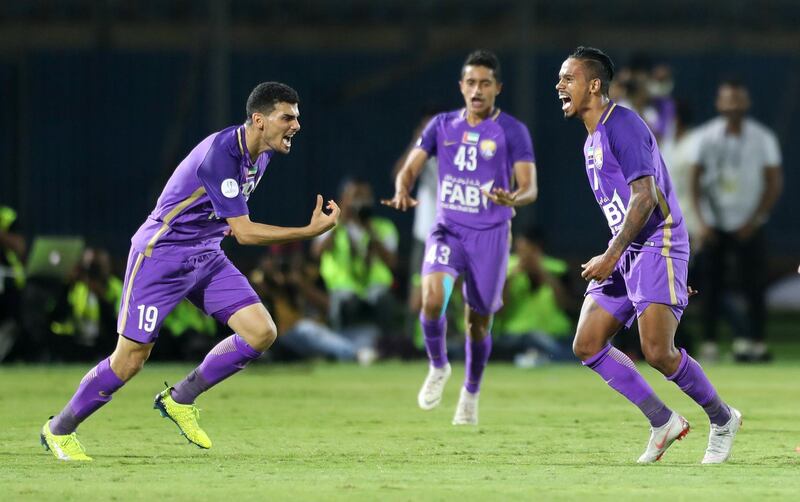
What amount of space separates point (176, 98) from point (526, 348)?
9.16 meters

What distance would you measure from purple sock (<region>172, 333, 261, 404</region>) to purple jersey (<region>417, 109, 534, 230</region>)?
2624 millimetres

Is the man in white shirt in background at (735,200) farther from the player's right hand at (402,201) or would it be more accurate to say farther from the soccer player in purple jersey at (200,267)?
the soccer player in purple jersey at (200,267)

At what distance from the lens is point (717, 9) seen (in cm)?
2658

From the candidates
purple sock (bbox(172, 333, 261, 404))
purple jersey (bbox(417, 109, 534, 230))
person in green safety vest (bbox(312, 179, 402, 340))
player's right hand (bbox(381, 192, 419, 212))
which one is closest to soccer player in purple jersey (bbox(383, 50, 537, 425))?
purple jersey (bbox(417, 109, 534, 230))

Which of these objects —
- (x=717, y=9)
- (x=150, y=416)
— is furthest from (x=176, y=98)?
(x=150, y=416)

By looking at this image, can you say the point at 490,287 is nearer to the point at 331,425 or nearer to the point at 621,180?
the point at 331,425

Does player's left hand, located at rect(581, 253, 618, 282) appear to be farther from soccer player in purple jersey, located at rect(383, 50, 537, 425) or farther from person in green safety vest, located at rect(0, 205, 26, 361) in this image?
person in green safety vest, located at rect(0, 205, 26, 361)

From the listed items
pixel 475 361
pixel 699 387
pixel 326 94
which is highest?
pixel 326 94

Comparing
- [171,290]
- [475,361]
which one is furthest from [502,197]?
[171,290]

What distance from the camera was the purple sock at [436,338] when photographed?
454 inches

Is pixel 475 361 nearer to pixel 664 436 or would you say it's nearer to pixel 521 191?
pixel 521 191

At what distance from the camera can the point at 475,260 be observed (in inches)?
448

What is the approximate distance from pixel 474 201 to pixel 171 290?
2.97m

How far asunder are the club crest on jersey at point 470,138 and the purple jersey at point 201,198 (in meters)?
2.51
